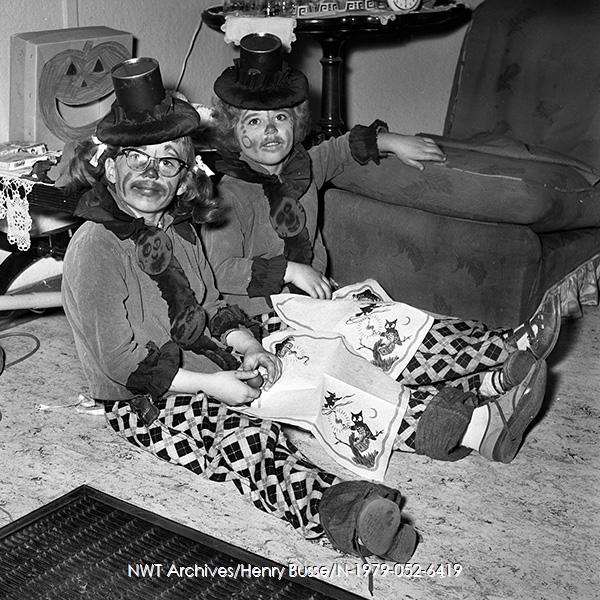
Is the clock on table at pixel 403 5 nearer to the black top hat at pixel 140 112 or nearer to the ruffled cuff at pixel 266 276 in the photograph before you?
the ruffled cuff at pixel 266 276

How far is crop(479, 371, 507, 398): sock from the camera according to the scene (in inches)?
77.7

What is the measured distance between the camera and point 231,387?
1778 millimetres

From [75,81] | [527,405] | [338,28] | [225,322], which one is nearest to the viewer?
[527,405]

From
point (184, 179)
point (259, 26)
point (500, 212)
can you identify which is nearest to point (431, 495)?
point (500, 212)

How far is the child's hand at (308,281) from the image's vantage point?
2.09m

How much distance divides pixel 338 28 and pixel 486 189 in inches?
38.8

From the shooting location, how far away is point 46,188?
2211mm

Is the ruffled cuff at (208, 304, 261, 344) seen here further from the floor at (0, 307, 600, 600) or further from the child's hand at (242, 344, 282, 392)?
the floor at (0, 307, 600, 600)

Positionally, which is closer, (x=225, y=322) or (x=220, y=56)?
(x=225, y=322)

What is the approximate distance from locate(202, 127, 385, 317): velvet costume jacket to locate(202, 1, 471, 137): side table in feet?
2.11

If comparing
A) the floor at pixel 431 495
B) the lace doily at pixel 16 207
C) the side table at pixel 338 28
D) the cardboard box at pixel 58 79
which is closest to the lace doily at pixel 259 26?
the side table at pixel 338 28

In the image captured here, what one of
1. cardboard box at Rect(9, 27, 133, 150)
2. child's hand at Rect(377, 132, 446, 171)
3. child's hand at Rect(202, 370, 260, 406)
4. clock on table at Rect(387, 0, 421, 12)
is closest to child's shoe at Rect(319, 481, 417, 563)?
child's hand at Rect(202, 370, 260, 406)

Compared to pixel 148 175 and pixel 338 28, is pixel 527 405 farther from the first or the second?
pixel 338 28

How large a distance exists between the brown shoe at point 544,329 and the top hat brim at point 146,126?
2.60 feet
